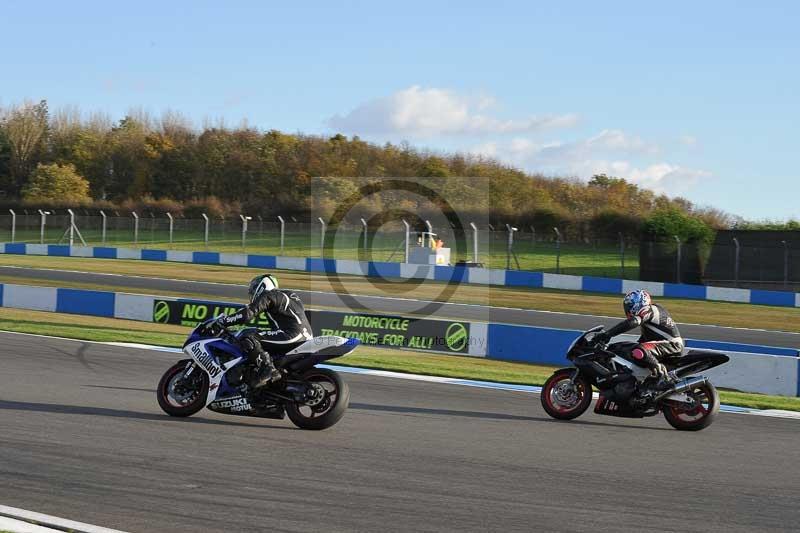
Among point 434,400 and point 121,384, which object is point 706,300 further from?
point 121,384

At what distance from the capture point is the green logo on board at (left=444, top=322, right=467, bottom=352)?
18.5 m

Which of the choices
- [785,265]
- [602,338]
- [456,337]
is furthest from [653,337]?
[785,265]

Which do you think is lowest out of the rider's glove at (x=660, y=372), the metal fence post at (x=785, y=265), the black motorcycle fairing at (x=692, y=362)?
the rider's glove at (x=660, y=372)

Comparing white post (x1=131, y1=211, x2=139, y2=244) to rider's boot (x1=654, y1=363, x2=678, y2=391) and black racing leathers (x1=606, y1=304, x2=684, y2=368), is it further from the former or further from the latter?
rider's boot (x1=654, y1=363, x2=678, y2=391)

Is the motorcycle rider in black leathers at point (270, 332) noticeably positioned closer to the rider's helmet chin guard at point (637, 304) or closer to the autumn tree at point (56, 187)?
the rider's helmet chin guard at point (637, 304)

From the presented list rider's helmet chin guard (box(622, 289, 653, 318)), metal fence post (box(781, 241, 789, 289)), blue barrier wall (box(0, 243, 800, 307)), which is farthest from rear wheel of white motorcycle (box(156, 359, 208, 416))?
metal fence post (box(781, 241, 789, 289))

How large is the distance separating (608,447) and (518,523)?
10.6 feet

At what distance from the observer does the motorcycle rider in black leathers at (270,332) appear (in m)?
9.12

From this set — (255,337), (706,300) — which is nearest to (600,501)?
(255,337)

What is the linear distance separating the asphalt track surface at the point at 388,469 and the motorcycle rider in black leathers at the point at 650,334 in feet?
2.35

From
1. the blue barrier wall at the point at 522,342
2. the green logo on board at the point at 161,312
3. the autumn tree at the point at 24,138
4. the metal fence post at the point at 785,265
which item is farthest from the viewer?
the autumn tree at the point at 24,138

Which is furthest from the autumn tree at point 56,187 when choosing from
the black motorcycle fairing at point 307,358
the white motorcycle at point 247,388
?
the black motorcycle fairing at point 307,358

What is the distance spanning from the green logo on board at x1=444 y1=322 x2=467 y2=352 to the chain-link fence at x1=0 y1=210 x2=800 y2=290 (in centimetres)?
1613

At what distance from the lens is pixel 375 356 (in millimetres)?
17156
